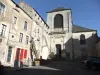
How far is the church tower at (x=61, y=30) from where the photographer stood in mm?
33875

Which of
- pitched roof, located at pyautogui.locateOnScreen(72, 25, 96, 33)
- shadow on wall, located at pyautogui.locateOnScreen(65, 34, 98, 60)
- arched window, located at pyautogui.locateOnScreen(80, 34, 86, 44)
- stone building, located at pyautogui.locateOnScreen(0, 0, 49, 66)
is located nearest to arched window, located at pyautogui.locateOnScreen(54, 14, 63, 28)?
pitched roof, located at pyautogui.locateOnScreen(72, 25, 96, 33)

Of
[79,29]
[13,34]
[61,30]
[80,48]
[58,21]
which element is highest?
[58,21]

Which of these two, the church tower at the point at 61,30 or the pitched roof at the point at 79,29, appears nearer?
the church tower at the point at 61,30

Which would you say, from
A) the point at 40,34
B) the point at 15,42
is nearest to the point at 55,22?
the point at 40,34

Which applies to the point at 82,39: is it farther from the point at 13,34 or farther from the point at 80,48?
the point at 13,34

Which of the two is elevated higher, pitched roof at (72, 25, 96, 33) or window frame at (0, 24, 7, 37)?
pitched roof at (72, 25, 96, 33)

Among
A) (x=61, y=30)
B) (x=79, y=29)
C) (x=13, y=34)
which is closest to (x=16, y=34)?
(x=13, y=34)

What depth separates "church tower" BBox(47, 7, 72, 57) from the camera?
3388cm

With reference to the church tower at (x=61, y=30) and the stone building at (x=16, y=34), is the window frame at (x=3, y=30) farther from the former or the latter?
the church tower at (x=61, y=30)

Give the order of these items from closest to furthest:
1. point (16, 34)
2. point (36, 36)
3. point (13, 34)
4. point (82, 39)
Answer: point (13, 34) → point (16, 34) → point (36, 36) → point (82, 39)

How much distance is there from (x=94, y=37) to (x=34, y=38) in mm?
17635

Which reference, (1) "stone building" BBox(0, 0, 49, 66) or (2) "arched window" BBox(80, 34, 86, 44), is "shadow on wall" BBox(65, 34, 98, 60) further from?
(1) "stone building" BBox(0, 0, 49, 66)

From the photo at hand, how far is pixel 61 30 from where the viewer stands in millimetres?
35969

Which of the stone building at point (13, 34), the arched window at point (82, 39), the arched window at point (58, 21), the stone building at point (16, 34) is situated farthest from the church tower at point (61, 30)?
the stone building at point (13, 34)
